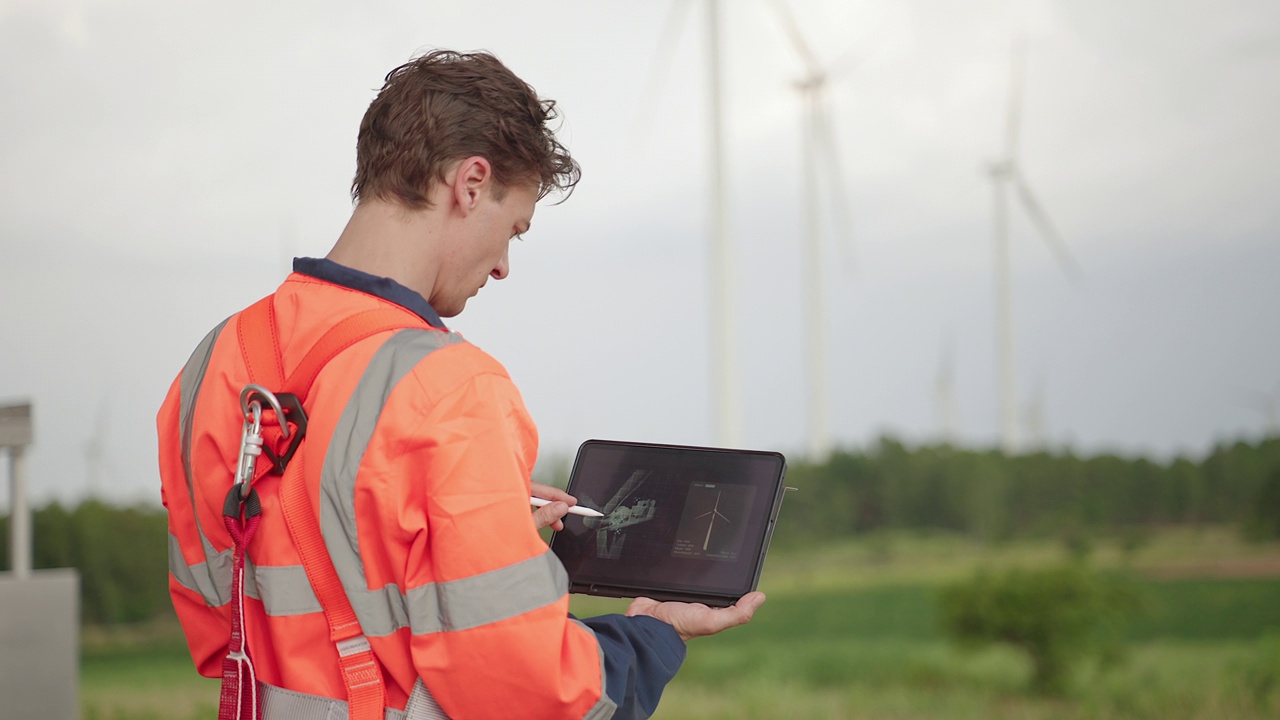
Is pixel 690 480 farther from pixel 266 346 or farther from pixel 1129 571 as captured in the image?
pixel 1129 571

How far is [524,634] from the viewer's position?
4.76 ft

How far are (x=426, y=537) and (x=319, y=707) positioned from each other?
0.32 metres

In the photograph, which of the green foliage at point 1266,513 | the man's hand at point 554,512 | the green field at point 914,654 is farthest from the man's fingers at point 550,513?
the green foliage at point 1266,513

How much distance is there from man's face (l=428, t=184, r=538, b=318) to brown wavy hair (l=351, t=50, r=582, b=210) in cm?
3

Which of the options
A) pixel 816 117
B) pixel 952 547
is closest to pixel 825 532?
pixel 952 547

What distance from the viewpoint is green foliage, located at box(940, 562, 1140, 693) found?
348 inches

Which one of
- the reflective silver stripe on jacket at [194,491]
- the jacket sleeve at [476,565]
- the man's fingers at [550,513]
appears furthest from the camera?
the man's fingers at [550,513]

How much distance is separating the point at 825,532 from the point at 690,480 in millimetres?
9140

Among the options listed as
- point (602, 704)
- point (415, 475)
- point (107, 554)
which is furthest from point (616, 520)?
point (107, 554)

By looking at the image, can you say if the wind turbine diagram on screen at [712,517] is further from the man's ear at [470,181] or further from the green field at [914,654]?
the green field at [914,654]

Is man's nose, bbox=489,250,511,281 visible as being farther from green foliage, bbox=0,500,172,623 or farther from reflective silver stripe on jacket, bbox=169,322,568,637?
green foliage, bbox=0,500,172,623

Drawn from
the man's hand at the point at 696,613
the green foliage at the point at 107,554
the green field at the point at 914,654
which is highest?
the man's hand at the point at 696,613

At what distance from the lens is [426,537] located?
4.82ft

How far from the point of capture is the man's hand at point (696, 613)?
1.79 metres
